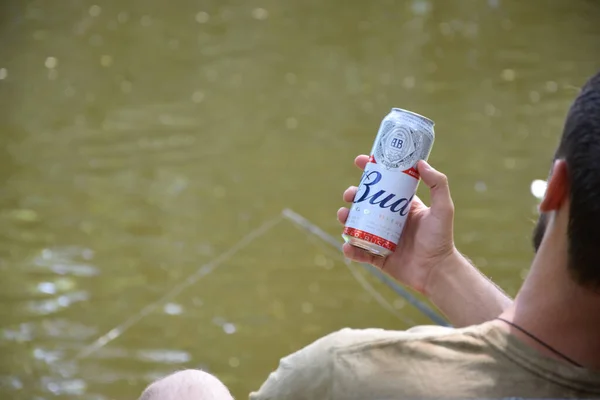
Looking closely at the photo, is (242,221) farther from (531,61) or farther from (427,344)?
(427,344)

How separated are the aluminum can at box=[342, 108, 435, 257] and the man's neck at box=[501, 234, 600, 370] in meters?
0.30

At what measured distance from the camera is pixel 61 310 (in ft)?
6.91

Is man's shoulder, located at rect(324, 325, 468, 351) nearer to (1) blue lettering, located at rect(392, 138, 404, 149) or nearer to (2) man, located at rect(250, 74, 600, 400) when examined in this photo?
(2) man, located at rect(250, 74, 600, 400)

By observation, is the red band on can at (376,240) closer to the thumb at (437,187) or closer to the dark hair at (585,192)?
the thumb at (437,187)

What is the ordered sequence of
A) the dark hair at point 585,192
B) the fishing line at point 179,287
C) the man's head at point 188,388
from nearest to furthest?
the dark hair at point 585,192 → the man's head at point 188,388 → the fishing line at point 179,287

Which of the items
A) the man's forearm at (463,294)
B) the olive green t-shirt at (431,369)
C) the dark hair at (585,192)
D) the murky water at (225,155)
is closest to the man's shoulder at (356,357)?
the olive green t-shirt at (431,369)

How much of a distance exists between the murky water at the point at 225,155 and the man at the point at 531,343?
1397 millimetres

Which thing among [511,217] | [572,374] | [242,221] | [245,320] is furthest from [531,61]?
[572,374]

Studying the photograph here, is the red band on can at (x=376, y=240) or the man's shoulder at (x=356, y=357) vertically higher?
the red band on can at (x=376, y=240)

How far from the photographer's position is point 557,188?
0.62m

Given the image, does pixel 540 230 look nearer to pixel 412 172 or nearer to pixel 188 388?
pixel 412 172

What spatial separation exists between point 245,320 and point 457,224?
2.63 feet

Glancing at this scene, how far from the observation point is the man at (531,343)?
593mm

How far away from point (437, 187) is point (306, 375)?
1.22 ft
